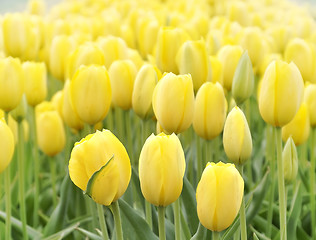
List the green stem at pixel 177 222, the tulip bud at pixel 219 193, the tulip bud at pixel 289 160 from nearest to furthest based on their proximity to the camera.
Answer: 1. the tulip bud at pixel 219 193
2. the green stem at pixel 177 222
3. the tulip bud at pixel 289 160

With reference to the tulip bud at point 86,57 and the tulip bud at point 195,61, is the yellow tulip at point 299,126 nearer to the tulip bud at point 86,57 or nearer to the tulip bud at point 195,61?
the tulip bud at point 195,61

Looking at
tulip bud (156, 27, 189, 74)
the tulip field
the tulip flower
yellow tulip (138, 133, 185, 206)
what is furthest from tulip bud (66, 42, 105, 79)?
yellow tulip (138, 133, 185, 206)

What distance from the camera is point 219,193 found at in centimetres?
84

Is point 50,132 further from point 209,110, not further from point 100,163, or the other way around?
point 100,163

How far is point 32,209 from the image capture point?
1663 millimetres

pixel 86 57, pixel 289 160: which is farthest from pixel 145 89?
pixel 289 160

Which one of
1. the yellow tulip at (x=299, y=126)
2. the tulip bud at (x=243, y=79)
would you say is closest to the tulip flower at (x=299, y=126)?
the yellow tulip at (x=299, y=126)

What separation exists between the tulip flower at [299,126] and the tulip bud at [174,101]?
370mm

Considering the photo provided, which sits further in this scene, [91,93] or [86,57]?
[86,57]

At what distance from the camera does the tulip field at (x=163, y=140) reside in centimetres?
86

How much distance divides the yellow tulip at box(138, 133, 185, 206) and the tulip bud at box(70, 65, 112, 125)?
1.15ft

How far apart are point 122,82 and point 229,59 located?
1.07 ft

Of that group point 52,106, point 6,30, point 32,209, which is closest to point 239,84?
point 52,106

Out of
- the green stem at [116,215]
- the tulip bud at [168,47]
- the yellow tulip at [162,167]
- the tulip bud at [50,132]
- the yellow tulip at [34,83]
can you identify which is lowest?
the tulip bud at [50,132]
